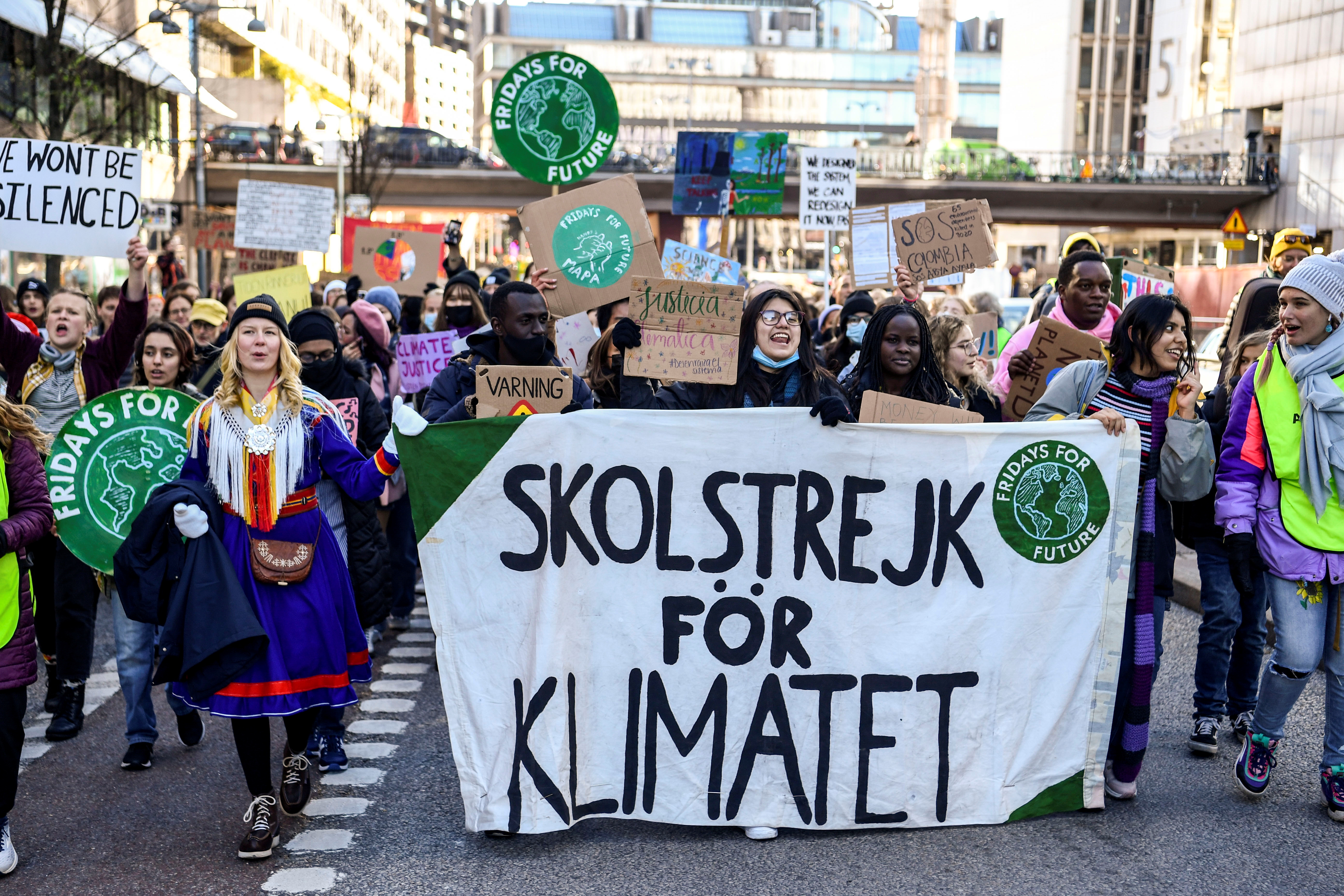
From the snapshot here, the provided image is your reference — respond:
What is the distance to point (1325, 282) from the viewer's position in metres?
4.97

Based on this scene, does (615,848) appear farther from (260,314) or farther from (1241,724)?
(1241,724)

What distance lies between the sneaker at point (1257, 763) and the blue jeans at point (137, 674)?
395cm

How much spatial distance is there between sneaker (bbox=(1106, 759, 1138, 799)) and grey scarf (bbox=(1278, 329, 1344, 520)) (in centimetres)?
112

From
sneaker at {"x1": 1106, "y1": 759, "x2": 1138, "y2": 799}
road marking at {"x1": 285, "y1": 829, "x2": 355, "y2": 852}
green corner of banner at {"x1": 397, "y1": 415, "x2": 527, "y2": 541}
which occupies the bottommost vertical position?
road marking at {"x1": 285, "y1": 829, "x2": 355, "y2": 852}

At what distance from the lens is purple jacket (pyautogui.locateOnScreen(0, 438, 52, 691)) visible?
438 cm

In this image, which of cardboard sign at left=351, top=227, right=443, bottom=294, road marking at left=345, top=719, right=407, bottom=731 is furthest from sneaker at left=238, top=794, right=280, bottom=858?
cardboard sign at left=351, top=227, right=443, bottom=294

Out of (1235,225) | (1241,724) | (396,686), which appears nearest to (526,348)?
(396,686)

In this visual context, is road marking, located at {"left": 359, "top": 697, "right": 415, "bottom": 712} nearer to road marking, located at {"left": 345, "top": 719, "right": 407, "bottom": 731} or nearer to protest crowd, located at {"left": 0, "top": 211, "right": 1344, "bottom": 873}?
road marking, located at {"left": 345, "top": 719, "right": 407, "bottom": 731}

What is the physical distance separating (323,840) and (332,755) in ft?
2.73

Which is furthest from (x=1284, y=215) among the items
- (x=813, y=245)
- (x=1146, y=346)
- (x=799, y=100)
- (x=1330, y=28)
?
(x=799, y=100)

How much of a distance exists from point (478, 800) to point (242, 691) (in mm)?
818

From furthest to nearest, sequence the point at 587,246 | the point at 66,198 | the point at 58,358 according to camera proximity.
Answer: the point at 66,198 → the point at 587,246 → the point at 58,358

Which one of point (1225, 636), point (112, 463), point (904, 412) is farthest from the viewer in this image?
point (1225, 636)

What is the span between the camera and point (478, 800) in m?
4.60
